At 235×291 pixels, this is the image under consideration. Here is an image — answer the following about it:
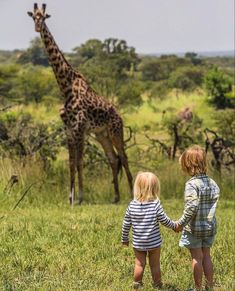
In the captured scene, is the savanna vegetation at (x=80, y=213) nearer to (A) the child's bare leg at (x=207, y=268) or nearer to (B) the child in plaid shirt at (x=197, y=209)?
(A) the child's bare leg at (x=207, y=268)

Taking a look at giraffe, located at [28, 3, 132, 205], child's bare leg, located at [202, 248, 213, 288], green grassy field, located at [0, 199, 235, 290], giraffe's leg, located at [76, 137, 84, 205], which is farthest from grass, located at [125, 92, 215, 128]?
child's bare leg, located at [202, 248, 213, 288]

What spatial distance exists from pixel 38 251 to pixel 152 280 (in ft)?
4.85

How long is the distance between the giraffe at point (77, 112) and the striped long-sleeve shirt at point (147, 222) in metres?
5.24

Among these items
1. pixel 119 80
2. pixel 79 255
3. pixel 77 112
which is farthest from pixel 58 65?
pixel 119 80

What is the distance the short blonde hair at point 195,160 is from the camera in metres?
5.18

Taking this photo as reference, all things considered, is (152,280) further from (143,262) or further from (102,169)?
(102,169)

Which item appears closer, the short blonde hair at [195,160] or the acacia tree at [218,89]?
the short blonde hair at [195,160]

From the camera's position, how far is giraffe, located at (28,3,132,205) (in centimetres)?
1056

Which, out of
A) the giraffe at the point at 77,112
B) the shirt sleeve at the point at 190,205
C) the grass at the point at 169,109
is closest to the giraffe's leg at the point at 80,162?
the giraffe at the point at 77,112

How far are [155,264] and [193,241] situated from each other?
0.36m

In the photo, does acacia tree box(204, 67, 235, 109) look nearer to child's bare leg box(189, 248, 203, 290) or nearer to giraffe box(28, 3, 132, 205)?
giraffe box(28, 3, 132, 205)

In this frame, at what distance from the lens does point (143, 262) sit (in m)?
5.28

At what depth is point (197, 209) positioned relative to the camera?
5152 millimetres

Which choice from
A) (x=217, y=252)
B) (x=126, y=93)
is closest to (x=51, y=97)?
(x=126, y=93)
